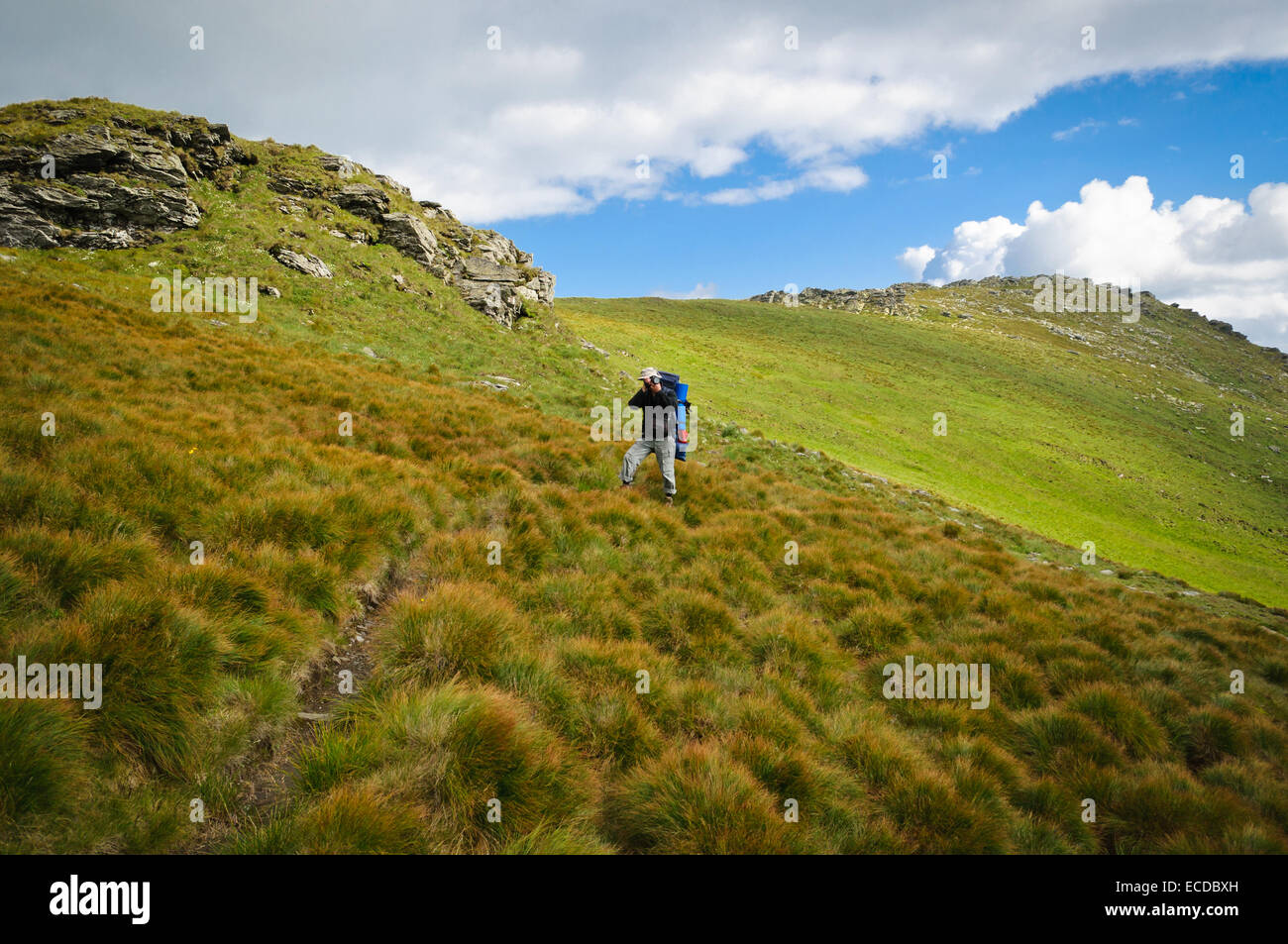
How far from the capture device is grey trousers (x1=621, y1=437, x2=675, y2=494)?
36.3 feet

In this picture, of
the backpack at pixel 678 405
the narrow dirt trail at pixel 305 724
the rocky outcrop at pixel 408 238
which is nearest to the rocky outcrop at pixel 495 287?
the rocky outcrop at pixel 408 238

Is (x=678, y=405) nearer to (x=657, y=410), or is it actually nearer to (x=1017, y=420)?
(x=657, y=410)

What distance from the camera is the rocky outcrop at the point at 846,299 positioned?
126m

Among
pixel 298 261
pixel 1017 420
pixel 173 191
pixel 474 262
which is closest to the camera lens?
pixel 173 191

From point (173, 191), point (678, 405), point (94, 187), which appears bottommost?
point (678, 405)

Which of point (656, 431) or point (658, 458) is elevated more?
point (656, 431)

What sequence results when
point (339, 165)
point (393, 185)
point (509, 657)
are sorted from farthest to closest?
1. point (393, 185)
2. point (339, 165)
3. point (509, 657)

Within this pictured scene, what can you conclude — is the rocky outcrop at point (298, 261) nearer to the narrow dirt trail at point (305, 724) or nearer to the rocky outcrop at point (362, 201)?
the rocky outcrop at point (362, 201)

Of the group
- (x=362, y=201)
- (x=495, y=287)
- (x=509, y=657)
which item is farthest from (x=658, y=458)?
(x=362, y=201)

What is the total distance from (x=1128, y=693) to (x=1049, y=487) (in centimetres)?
3507

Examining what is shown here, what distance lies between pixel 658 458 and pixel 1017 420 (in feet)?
170

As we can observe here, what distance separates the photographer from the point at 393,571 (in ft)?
20.9

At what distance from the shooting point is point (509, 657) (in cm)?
490

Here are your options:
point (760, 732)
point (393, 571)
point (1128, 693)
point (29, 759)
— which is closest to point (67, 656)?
point (29, 759)
